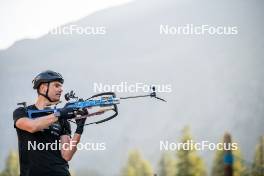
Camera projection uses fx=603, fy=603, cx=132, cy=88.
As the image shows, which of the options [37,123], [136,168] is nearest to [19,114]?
[37,123]

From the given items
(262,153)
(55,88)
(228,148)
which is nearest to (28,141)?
(55,88)

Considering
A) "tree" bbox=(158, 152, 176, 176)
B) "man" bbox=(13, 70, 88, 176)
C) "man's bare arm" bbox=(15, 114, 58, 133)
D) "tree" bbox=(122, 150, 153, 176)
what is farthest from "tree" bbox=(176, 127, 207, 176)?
"man's bare arm" bbox=(15, 114, 58, 133)

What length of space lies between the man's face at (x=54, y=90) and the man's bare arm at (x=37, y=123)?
0.43 metres

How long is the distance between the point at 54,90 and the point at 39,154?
2.43ft

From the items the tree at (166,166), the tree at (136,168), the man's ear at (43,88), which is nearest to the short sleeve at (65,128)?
the man's ear at (43,88)

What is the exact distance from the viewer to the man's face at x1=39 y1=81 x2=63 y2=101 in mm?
6277

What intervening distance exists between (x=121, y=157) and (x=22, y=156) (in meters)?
193

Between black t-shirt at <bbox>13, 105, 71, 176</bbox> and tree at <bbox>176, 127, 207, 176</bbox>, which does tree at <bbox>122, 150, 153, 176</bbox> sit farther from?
black t-shirt at <bbox>13, 105, 71, 176</bbox>

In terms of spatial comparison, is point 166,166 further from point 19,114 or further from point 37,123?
point 37,123

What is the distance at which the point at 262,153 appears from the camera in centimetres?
5216

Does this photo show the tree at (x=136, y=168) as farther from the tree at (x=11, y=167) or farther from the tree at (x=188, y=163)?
the tree at (x=188, y=163)

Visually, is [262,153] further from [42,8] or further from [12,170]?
[42,8]

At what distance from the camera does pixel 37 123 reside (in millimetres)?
5773

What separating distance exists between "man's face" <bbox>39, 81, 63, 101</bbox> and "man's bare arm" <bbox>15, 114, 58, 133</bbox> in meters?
0.43
